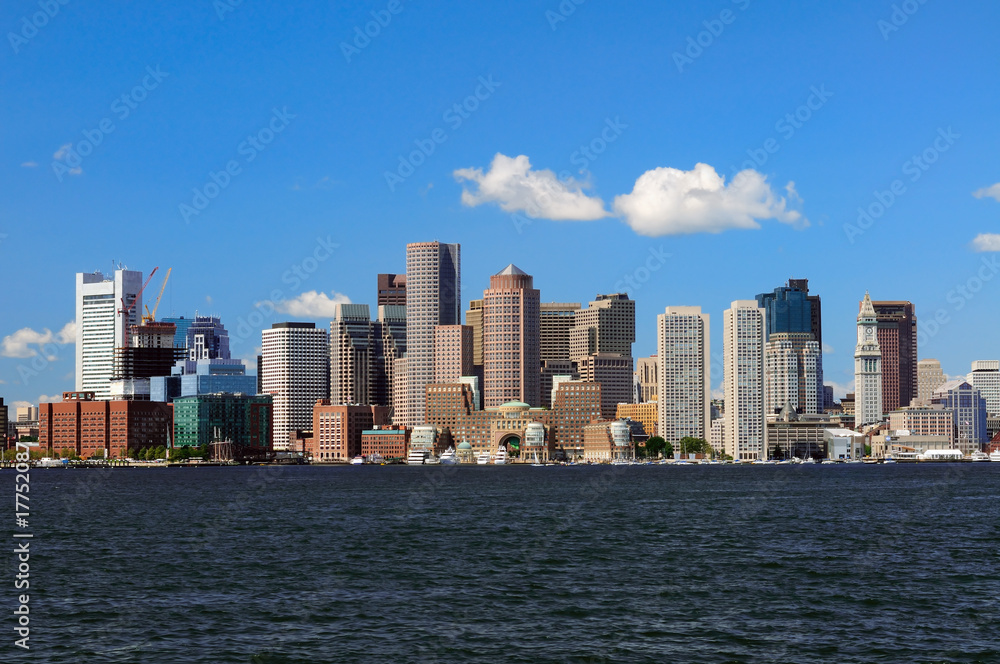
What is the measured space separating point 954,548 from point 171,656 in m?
53.9

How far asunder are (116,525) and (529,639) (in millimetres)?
66942

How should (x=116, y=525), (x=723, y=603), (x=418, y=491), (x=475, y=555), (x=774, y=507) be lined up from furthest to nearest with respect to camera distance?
(x=418, y=491) < (x=774, y=507) < (x=116, y=525) < (x=475, y=555) < (x=723, y=603)

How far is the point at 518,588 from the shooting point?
204ft

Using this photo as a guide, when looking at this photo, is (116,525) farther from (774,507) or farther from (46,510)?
(774,507)

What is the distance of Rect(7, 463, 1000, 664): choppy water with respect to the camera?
155 feet

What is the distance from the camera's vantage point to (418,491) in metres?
178

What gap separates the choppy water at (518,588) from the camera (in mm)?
47281

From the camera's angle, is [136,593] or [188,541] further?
[188,541]

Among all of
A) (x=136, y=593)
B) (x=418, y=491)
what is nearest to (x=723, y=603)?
(x=136, y=593)

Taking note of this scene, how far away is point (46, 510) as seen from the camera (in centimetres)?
13375

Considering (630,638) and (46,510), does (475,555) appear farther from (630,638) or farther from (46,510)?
(46,510)

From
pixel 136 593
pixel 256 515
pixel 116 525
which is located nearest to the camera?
pixel 136 593

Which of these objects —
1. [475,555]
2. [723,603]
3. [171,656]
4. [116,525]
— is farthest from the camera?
[116,525]

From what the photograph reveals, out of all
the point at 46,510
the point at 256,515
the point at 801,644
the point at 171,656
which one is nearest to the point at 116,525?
the point at 256,515
